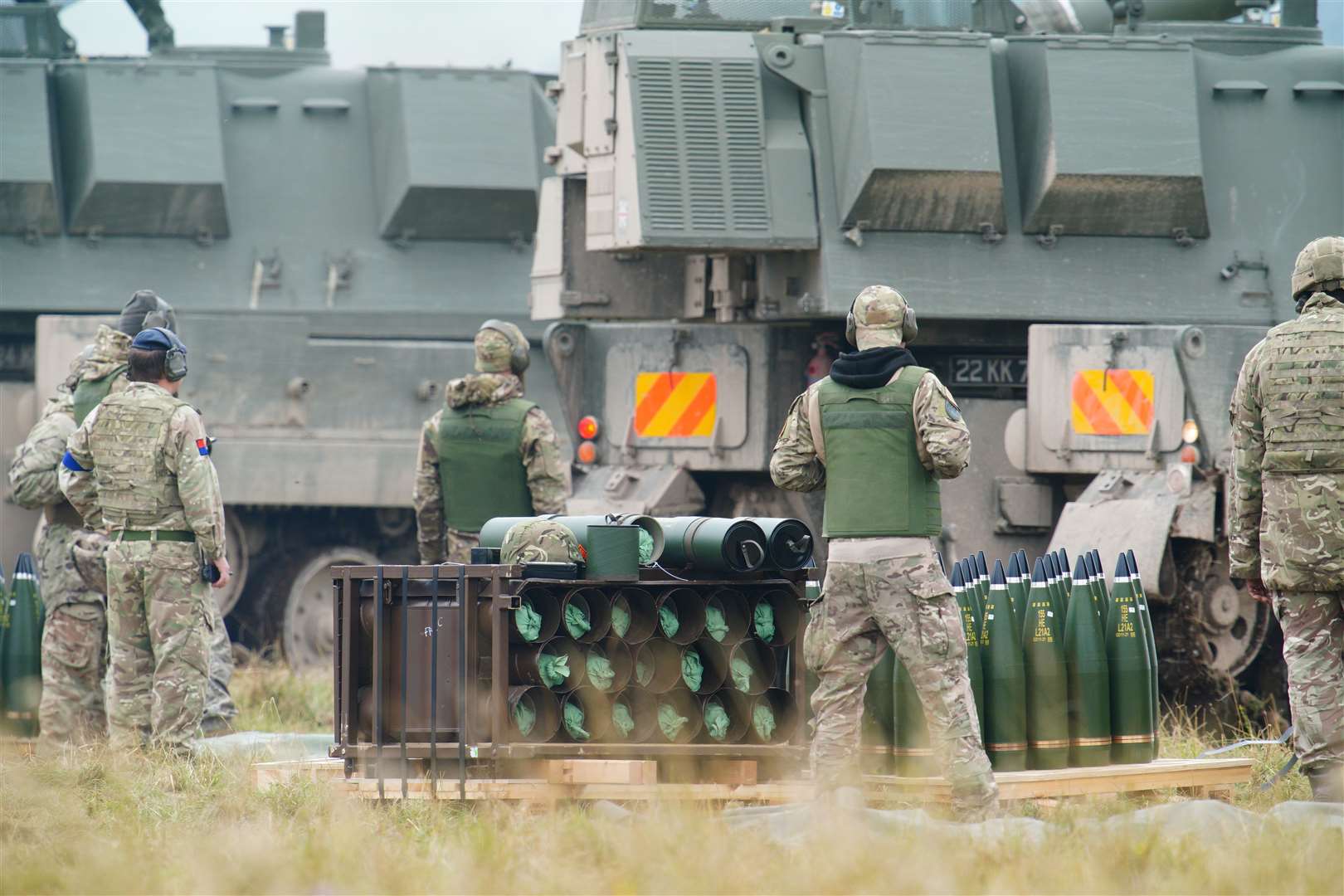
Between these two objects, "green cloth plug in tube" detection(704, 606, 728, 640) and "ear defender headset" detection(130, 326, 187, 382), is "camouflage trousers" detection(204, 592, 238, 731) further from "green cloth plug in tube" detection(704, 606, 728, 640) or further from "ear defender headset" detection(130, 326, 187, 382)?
"green cloth plug in tube" detection(704, 606, 728, 640)

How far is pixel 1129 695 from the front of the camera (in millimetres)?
7434

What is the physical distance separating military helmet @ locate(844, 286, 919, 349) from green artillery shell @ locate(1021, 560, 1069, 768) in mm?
1237

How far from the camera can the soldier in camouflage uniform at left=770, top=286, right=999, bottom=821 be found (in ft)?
21.0

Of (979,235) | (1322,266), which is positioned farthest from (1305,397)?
(979,235)

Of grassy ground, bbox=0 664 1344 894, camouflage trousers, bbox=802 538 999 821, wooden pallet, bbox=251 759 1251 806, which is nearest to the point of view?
grassy ground, bbox=0 664 1344 894

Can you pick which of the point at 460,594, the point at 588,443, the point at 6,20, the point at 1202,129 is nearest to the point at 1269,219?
the point at 1202,129

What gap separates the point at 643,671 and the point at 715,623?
28 cm

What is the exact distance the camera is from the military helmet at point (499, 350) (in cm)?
951

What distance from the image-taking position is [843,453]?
6570mm

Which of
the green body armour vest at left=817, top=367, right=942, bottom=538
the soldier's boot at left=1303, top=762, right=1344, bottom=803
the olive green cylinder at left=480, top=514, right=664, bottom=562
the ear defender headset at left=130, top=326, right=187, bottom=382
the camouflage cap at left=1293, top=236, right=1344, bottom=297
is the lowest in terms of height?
the soldier's boot at left=1303, top=762, right=1344, bottom=803

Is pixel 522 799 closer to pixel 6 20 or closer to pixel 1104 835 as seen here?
pixel 1104 835

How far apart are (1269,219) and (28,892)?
7.15 m

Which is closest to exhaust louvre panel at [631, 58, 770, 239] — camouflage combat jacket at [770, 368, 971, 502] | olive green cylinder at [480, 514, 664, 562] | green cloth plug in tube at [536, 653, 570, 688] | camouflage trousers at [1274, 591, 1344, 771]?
olive green cylinder at [480, 514, 664, 562]

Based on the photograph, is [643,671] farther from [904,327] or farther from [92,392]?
[92,392]
